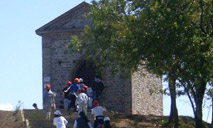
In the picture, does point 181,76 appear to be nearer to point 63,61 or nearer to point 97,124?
point 97,124

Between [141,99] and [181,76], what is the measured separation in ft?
42.1

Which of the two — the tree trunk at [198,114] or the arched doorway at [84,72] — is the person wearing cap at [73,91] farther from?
the arched doorway at [84,72]

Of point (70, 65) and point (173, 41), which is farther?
point (70, 65)

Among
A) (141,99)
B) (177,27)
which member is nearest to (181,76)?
(177,27)

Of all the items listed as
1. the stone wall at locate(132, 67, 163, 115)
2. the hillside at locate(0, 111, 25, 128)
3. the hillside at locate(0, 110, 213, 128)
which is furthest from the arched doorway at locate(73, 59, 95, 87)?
the hillside at locate(0, 111, 25, 128)

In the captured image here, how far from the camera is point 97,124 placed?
76.3 feet

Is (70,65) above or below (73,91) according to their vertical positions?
above

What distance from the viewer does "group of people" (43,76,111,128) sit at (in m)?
21.7

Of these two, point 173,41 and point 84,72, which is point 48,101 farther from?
point 84,72

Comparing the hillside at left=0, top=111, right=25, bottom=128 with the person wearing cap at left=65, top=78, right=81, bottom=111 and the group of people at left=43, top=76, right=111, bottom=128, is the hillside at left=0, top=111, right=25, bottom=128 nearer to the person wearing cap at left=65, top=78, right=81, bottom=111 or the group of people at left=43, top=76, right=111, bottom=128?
the group of people at left=43, top=76, right=111, bottom=128

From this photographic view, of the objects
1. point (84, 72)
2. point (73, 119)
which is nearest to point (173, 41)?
point (73, 119)

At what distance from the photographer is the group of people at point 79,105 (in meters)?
21.7

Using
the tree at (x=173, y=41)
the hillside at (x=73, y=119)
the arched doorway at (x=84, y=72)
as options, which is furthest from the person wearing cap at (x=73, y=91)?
the arched doorway at (x=84, y=72)

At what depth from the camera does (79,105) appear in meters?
24.7
